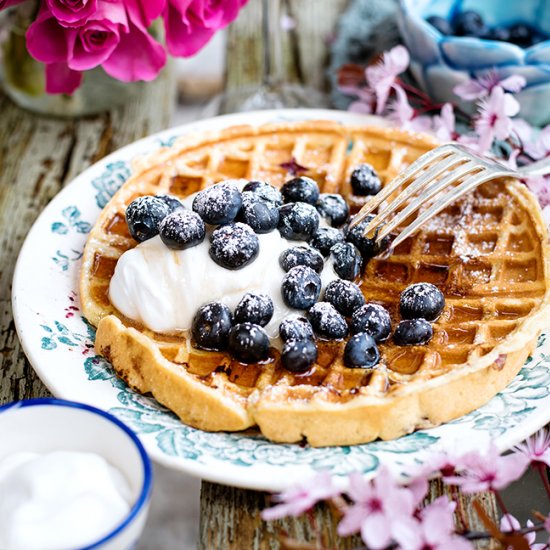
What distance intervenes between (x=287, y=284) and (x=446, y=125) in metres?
0.93

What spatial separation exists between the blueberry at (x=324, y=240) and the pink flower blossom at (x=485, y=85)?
31.3 inches

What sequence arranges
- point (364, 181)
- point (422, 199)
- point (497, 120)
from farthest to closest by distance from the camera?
1. point (497, 120)
2. point (364, 181)
3. point (422, 199)

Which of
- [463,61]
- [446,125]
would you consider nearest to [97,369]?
[446,125]

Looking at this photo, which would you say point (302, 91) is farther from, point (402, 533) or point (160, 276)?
point (402, 533)

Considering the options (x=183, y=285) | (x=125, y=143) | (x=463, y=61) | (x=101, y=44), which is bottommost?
(x=125, y=143)

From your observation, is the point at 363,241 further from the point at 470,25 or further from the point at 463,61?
the point at 470,25

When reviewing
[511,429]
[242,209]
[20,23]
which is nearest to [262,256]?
[242,209]

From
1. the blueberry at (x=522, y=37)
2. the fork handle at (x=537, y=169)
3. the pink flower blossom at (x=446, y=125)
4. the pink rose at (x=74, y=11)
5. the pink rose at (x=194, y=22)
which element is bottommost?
the blueberry at (x=522, y=37)

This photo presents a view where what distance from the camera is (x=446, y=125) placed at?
2.38 m

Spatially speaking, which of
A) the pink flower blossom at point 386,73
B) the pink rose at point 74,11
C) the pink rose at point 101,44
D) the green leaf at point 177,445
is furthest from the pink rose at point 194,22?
the green leaf at point 177,445

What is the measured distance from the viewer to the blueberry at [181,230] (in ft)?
5.62

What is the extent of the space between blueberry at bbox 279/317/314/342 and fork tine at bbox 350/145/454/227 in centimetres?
37

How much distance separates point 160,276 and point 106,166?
68cm

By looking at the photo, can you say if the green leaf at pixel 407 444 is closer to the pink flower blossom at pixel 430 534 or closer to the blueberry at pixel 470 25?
the pink flower blossom at pixel 430 534
